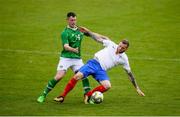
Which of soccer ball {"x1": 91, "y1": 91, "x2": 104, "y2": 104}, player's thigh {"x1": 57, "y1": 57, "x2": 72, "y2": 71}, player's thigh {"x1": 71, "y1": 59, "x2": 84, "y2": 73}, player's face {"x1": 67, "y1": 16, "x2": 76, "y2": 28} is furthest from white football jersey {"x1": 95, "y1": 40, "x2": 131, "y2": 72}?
player's face {"x1": 67, "y1": 16, "x2": 76, "y2": 28}

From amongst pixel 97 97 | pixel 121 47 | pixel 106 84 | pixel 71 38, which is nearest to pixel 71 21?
pixel 71 38

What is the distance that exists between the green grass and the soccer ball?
0.65 ft

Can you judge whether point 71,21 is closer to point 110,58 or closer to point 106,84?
point 110,58

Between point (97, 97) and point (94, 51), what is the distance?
353 inches

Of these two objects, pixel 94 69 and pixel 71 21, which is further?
pixel 71 21

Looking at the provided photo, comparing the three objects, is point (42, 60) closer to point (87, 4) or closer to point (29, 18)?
point (29, 18)

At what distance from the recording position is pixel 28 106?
20.0 metres

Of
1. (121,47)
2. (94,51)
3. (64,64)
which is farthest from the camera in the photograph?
(94,51)

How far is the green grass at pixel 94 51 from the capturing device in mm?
20344

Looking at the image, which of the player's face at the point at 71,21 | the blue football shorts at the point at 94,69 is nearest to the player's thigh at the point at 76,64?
the blue football shorts at the point at 94,69

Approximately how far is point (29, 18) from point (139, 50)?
7.22m

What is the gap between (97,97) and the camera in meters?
20.5

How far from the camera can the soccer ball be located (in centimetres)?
2045

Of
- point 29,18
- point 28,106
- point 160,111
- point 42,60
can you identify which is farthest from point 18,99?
point 29,18
